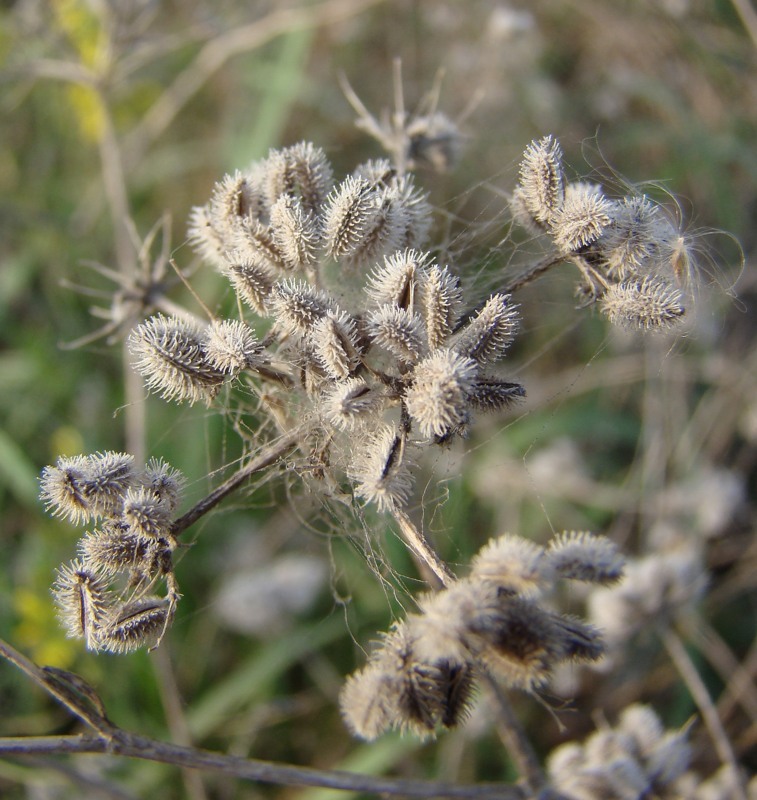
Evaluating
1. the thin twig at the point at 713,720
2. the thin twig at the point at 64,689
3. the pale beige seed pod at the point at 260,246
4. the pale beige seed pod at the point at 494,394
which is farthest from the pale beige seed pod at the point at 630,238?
the thin twig at the point at 713,720

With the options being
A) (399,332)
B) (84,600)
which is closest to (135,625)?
(84,600)

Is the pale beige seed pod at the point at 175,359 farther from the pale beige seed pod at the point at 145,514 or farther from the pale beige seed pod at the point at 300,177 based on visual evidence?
the pale beige seed pod at the point at 300,177

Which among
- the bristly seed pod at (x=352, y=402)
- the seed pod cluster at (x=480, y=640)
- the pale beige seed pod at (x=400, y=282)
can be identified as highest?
the pale beige seed pod at (x=400, y=282)

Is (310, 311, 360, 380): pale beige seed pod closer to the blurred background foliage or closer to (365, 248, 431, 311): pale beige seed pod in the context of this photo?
(365, 248, 431, 311): pale beige seed pod

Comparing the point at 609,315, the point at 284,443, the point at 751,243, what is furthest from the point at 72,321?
the point at 751,243

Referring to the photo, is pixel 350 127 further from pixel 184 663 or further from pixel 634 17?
pixel 184 663

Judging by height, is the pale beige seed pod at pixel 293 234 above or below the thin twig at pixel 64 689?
above

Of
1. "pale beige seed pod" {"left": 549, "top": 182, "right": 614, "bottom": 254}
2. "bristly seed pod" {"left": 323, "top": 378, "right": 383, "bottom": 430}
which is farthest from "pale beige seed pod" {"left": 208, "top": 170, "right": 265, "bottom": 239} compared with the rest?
"pale beige seed pod" {"left": 549, "top": 182, "right": 614, "bottom": 254}
